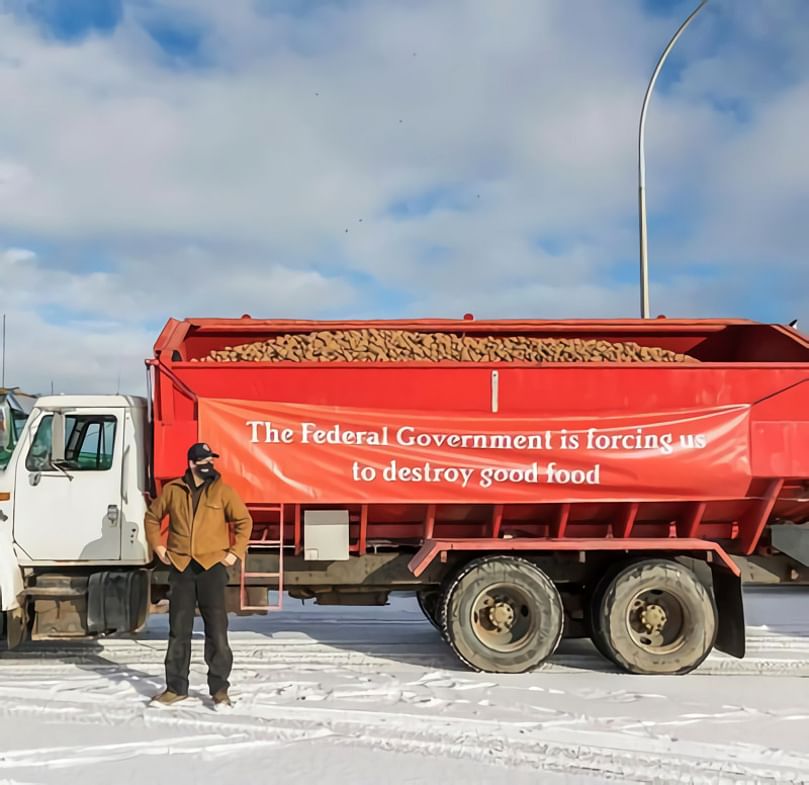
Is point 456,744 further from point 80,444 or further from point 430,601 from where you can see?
point 80,444

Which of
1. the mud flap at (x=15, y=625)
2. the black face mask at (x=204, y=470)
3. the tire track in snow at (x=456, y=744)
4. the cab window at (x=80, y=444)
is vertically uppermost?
the cab window at (x=80, y=444)

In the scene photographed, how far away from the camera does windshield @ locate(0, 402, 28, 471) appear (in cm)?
582

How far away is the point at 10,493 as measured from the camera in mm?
5602

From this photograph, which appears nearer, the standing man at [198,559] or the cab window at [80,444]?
the standing man at [198,559]

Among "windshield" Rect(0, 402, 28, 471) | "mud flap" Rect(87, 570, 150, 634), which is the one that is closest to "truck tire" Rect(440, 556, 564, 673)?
"mud flap" Rect(87, 570, 150, 634)

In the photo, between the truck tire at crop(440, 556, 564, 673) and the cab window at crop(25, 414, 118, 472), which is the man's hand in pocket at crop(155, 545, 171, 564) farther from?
the truck tire at crop(440, 556, 564, 673)

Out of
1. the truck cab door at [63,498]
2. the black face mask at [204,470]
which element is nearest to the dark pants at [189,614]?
the black face mask at [204,470]

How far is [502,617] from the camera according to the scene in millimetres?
5727

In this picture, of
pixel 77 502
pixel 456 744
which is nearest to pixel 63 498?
pixel 77 502

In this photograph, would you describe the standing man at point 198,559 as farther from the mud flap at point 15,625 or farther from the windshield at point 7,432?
the windshield at point 7,432

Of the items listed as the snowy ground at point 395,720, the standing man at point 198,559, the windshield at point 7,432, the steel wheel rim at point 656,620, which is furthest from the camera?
the windshield at point 7,432

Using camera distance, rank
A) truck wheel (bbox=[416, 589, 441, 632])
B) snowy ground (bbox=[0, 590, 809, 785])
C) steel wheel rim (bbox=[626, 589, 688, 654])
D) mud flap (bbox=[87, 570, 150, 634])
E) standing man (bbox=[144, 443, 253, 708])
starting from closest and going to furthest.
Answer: snowy ground (bbox=[0, 590, 809, 785]) → standing man (bbox=[144, 443, 253, 708]) → mud flap (bbox=[87, 570, 150, 634]) → steel wheel rim (bbox=[626, 589, 688, 654]) → truck wheel (bbox=[416, 589, 441, 632])

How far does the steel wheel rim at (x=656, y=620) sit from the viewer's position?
569 centimetres

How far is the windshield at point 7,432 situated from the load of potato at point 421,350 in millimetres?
1653
